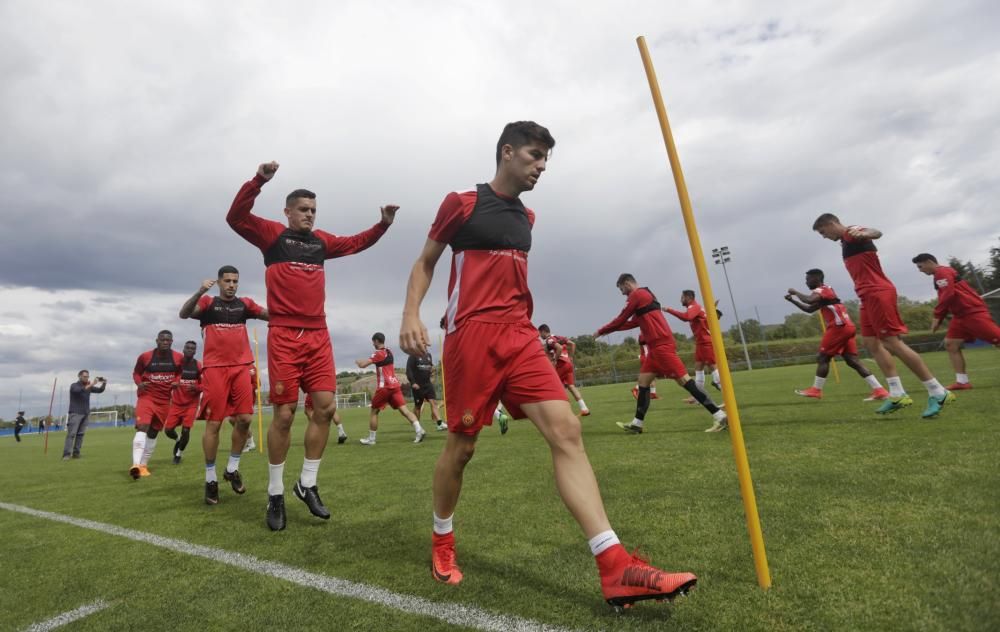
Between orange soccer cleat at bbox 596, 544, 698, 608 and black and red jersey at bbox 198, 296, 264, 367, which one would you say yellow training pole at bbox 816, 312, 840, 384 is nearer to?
orange soccer cleat at bbox 596, 544, 698, 608

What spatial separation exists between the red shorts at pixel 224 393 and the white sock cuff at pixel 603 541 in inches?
188

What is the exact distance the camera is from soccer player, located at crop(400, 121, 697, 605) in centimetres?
244

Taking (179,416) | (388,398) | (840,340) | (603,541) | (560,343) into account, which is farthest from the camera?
(560,343)

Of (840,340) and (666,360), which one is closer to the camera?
(666,360)

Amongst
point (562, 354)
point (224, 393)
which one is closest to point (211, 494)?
point (224, 393)

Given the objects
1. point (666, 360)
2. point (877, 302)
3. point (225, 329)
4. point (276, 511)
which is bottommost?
point (276, 511)

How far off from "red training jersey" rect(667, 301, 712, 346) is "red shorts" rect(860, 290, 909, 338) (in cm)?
526

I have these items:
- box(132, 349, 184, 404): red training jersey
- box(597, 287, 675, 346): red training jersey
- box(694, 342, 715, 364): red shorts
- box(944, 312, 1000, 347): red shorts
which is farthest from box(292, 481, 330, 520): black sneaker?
box(694, 342, 715, 364): red shorts

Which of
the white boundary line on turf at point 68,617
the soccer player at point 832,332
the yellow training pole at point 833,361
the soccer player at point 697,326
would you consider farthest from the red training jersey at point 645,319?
the white boundary line on turf at point 68,617

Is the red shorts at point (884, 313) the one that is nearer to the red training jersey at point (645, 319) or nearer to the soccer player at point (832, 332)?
the soccer player at point (832, 332)

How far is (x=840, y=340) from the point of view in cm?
880

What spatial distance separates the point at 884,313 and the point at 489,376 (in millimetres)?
6613

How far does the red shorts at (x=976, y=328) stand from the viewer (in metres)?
7.89

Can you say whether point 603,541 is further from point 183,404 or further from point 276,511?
point 183,404
